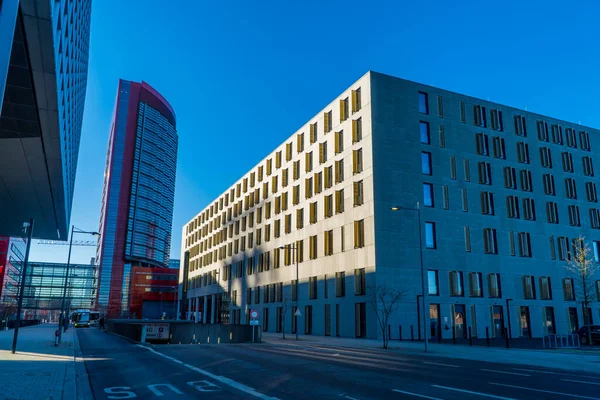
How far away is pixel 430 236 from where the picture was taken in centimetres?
4775

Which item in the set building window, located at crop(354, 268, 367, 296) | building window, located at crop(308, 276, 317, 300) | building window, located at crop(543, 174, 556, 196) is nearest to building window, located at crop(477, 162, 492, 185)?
building window, located at crop(543, 174, 556, 196)

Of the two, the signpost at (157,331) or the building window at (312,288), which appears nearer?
the signpost at (157,331)

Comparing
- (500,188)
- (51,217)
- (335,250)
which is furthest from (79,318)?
(500,188)

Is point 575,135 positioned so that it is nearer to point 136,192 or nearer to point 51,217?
point 51,217

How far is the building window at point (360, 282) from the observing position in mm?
45688

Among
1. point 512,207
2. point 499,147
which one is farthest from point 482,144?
point 512,207

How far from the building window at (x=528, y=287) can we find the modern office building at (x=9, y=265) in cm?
7086

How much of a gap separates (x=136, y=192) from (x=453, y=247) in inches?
5090

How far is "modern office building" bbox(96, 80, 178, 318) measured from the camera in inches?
5881

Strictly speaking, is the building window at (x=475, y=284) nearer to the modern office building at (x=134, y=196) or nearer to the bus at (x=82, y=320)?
the bus at (x=82, y=320)

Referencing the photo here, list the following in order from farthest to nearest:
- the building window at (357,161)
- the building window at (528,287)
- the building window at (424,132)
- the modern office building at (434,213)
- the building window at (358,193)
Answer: the building window at (528,287)
the building window at (424,132)
the building window at (357,161)
the building window at (358,193)
the modern office building at (434,213)

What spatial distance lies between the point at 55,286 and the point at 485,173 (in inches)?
5513

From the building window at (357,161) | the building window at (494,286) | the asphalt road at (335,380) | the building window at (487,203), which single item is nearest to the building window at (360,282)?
the building window at (357,161)

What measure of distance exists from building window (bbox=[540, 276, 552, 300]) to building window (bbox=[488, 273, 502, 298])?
6.51 m
